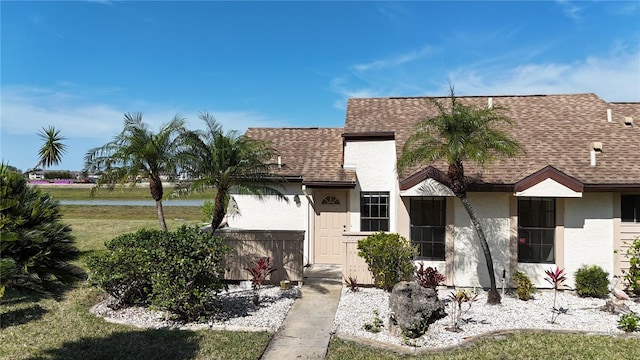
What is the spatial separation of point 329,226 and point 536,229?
20.9 ft

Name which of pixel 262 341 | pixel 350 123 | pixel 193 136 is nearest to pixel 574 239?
pixel 350 123

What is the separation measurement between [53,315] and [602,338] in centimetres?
1137

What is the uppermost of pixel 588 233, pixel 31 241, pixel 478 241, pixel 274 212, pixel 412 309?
pixel 31 241

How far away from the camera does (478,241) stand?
1077 centimetres

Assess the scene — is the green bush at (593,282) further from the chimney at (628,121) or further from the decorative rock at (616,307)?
the chimney at (628,121)

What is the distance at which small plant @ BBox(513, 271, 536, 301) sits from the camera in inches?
380

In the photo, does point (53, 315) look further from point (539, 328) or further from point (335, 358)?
point (539, 328)

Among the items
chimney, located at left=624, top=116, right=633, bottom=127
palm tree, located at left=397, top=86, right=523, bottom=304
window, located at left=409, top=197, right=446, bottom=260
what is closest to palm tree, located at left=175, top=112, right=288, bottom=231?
palm tree, located at left=397, top=86, right=523, bottom=304

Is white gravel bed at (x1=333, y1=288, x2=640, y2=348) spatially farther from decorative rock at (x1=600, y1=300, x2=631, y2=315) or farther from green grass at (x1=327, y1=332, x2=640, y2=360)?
green grass at (x1=327, y1=332, x2=640, y2=360)

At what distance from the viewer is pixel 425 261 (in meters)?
11.1

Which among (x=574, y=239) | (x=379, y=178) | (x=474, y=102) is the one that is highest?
(x=474, y=102)

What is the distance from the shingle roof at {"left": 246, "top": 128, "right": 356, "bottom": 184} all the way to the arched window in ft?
2.70

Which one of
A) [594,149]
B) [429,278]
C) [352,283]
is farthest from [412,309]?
[594,149]

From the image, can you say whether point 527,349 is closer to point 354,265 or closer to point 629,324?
point 629,324
